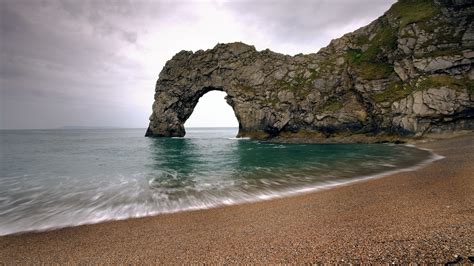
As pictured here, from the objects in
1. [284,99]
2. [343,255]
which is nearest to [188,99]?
[284,99]

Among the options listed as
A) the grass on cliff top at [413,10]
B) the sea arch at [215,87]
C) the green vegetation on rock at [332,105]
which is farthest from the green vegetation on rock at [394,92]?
the sea arch at [215,87]

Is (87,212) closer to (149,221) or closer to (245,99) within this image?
(149,221)

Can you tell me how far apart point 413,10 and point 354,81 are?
1959cm

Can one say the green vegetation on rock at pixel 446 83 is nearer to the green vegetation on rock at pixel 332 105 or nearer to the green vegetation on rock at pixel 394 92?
the green vegetation on rock at pixel 394 92

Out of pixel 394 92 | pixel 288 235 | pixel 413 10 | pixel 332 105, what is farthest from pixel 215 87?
pixel 288 235

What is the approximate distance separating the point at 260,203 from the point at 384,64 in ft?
179

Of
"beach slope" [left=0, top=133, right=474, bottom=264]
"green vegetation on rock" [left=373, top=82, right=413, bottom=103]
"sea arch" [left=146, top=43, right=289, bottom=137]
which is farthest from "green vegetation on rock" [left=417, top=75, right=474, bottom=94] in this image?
"beach slope" [left=0, top=133, right=474, bottom=264]

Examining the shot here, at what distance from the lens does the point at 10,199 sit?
1230 centimetres

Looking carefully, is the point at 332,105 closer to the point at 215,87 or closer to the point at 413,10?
the point at 413,10

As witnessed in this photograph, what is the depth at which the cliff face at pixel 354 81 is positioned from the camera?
38312 mm

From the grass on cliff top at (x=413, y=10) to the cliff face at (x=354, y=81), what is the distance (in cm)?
19

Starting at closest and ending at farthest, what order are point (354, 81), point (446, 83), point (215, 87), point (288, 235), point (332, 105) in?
point (288, 235) → point (446, 83) → point (354, 81) → point (332, 105) → point (215, 87)

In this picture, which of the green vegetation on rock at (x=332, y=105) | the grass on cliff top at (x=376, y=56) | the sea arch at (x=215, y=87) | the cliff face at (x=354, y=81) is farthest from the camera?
the sea arch at (x=215, y=87)

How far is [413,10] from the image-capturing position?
48.5 meters
